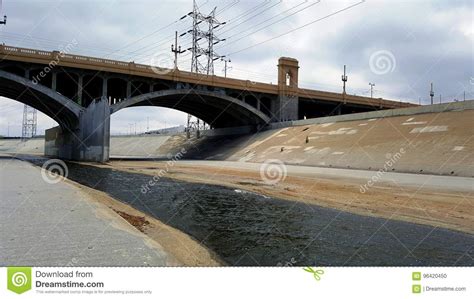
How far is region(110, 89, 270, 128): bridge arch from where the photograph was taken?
6066 cm

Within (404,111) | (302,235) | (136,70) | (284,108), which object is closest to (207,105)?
(284,108)

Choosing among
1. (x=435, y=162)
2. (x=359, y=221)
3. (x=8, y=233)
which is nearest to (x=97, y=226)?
(x=8, y=233)

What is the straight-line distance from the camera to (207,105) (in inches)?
2972

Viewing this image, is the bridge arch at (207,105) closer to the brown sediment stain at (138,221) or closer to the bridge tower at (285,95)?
the bridge tower at (285,95)

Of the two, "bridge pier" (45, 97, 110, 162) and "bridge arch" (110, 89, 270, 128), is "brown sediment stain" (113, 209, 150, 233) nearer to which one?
"bridge pier" (45, 97, 110, 162)

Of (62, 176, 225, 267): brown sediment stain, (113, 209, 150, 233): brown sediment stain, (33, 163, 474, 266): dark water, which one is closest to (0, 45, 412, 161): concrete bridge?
(33, 163, 474, 266): dark water

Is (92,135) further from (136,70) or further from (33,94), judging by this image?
(33,94)

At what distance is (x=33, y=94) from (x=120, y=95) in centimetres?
1376

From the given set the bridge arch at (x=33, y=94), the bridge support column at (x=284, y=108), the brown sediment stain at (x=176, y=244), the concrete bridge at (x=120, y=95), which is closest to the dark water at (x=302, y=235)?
the brown sediment stain at (x=176, y=244)

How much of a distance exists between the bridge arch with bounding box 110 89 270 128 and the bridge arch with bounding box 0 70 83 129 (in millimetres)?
6414

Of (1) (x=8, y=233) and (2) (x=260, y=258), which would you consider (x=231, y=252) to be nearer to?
(2) (x=260, y=258)

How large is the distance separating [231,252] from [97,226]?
10.7 ft

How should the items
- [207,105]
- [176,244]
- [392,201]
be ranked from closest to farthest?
[176,244] → [392,201] → [207,105]

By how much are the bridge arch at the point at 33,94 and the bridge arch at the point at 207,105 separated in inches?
253
